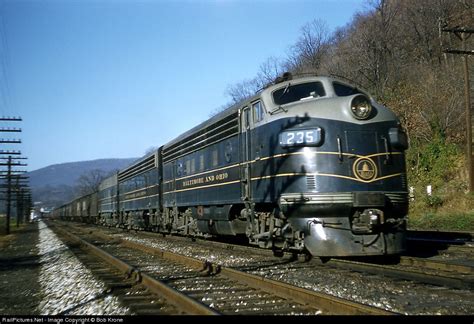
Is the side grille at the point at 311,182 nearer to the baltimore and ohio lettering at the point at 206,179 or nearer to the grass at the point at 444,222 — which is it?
the baltimore and ohio lettering at the point at 206,179

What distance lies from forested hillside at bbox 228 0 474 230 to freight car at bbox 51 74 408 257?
7.27 ft

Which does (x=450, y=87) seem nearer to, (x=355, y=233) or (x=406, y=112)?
(x=406, y=112)

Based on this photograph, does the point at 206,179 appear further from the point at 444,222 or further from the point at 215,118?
the point at 444,222

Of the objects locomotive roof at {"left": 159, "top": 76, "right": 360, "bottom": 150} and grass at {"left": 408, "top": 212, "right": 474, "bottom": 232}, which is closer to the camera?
locomotive roof at {"left": 159, "top": 76, "right": 360, "bottom": 150}

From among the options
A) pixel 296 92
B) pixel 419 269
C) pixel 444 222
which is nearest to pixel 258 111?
pixel 296 92

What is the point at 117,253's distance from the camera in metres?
14.5

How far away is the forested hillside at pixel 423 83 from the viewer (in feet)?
75.3

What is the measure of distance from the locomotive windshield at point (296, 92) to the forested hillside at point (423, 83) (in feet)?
5.17

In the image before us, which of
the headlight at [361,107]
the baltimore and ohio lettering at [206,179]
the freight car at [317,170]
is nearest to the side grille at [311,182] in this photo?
the freight car at [317,170]

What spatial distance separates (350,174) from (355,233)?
1110 mm

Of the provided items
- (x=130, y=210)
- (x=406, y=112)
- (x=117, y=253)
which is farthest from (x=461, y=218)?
(x=130, y=210)

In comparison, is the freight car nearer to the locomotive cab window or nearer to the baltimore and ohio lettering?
the locomotive cab window

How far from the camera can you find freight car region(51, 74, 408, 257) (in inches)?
351

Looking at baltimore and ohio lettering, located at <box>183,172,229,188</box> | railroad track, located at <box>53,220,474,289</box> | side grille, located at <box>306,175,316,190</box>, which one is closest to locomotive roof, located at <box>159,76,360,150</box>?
baltimore and ohio lettering, located at <box>183,172,229,188</box>
